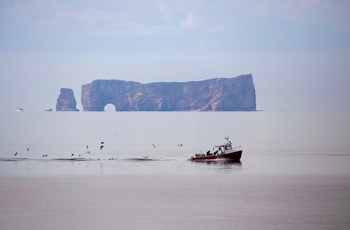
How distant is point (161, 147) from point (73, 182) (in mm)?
55329

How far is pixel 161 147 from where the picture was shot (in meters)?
119

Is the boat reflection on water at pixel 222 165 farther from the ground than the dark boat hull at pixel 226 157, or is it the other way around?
the dark boat hull at pixel 226 157

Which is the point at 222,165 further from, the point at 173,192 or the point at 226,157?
the point at 173,192

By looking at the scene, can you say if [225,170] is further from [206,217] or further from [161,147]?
[161,147]

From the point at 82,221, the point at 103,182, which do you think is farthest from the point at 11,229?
the point at 103,182

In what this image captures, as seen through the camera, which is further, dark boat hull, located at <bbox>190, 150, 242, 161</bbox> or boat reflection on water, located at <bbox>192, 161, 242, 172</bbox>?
dark boat hull, located at <bbox>190, 150, 242, 161</bbox>

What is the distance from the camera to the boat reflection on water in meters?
76.8

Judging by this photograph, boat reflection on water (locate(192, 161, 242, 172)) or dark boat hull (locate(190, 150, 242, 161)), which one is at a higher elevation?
dark boat hull (locate(190, 150, 242, 161))

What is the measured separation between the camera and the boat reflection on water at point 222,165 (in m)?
76.8

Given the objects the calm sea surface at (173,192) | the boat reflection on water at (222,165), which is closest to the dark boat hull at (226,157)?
the boat reflection on water at (222,165)

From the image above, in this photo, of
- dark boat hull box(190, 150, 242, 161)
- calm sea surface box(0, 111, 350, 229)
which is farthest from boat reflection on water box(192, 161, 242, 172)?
dark boat hull box(190, 150, 242, 161)

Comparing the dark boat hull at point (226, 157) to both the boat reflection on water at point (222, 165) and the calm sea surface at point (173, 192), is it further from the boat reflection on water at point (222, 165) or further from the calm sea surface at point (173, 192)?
the calm sea surface at point (173, 192)

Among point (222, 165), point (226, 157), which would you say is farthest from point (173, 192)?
point (226, 157)

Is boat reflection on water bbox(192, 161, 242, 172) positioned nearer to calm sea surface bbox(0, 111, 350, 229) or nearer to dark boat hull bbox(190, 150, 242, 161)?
calm sea surface bbox(0, 111, 350, 229)
